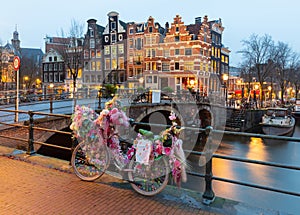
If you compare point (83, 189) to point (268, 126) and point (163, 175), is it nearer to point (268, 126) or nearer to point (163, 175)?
point (163, 175)

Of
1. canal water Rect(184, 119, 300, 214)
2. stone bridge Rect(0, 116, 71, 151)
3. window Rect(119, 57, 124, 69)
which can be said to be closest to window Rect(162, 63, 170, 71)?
window Rect(119, 57, 124, 69)

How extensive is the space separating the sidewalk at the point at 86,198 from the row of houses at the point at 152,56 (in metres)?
31.4

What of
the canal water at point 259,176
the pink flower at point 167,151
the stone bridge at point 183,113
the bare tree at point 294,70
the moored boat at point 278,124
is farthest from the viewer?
the bare tree at point 294,70

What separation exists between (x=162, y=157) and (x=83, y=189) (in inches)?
55.8

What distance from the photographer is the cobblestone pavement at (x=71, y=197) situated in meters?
3.27

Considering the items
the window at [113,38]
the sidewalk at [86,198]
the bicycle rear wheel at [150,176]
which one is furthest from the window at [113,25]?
the bicycle rear wheel at [150,176]

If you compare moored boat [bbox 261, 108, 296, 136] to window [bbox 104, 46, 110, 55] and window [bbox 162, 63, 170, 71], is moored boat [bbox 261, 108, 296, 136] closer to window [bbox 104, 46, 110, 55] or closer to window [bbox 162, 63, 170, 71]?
window [bbox 162, 63, 170, 71]

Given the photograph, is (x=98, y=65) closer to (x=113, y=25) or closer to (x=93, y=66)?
(x=93, y=66)

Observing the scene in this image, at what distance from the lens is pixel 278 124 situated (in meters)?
24.8

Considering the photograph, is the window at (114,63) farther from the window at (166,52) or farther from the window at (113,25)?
the window at (166,52)

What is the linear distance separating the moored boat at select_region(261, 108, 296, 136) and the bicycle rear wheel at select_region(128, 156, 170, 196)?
24.0 metres

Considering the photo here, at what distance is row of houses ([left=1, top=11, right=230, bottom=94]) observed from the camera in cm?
3847

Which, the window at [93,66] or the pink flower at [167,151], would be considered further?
the window at [93,66]

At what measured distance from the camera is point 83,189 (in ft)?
12.9
